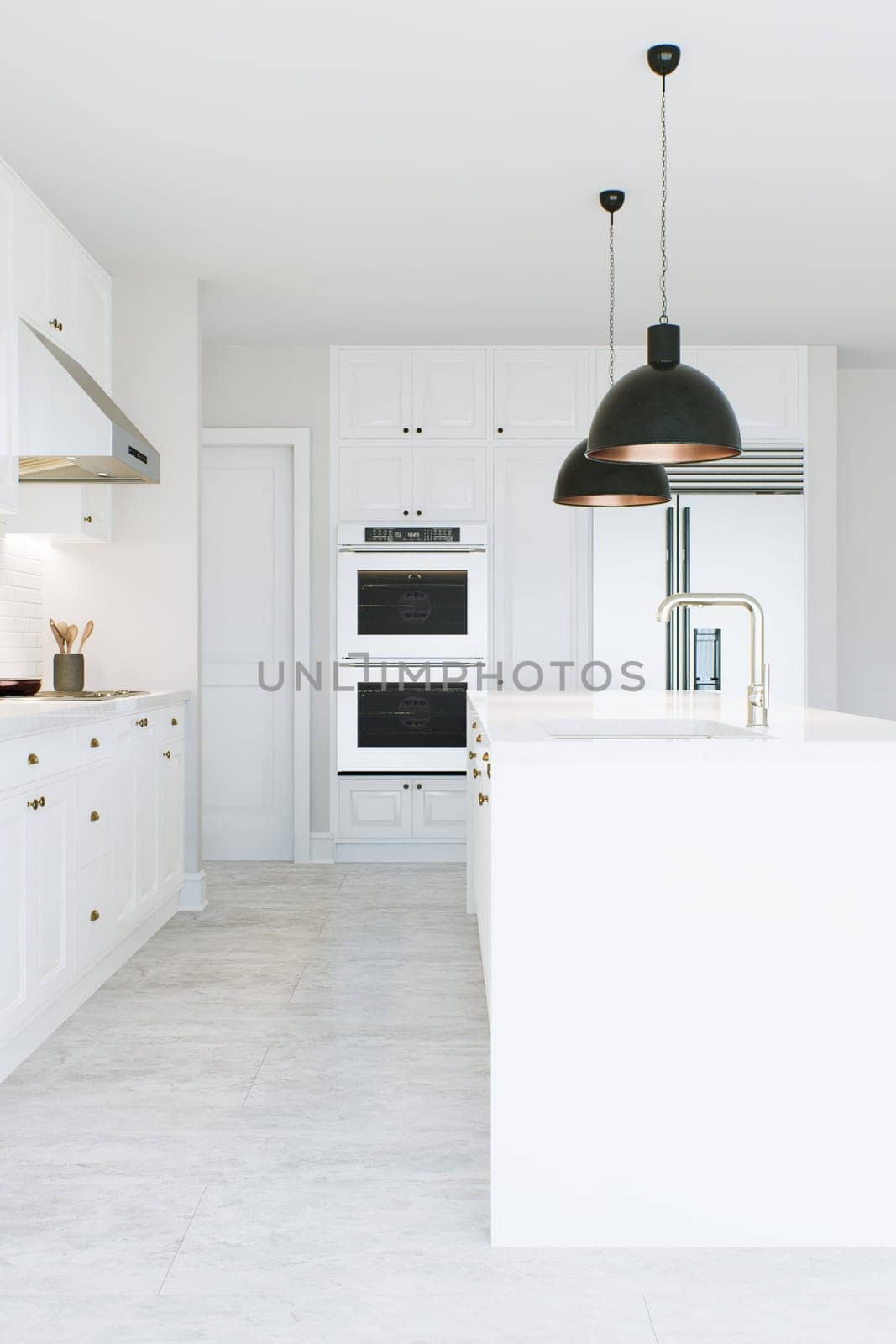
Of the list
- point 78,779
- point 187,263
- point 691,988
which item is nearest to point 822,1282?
point 691,988

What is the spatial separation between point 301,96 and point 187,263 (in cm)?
137

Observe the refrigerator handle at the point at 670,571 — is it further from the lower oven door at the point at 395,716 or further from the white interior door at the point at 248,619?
the white interior door at the point at 248,619

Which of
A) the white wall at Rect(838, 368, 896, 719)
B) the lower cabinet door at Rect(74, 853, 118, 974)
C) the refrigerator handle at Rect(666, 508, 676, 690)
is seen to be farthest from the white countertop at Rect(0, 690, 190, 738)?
the white wall at Rect(838, 368, 896, 719)

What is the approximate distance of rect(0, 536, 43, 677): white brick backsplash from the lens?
3926 mm

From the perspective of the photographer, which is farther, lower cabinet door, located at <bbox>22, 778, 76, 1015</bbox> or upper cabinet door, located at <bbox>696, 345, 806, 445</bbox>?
upper cabinet door, located at <bbox>696, 345, 806, 445</bbox>

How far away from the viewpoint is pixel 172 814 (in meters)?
4.03

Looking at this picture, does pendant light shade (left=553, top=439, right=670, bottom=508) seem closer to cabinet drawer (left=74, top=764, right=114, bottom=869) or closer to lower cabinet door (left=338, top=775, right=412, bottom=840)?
cabinet drawer (left=74, top=764, right=114, bottom=869)

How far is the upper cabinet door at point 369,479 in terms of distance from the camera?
5.29m

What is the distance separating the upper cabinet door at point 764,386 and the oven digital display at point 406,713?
1951 mm

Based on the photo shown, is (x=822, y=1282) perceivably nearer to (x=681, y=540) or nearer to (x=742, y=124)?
(x=742, y=124)

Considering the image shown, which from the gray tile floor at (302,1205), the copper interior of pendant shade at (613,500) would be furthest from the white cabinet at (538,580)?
the gray tile floor at (302,1205)

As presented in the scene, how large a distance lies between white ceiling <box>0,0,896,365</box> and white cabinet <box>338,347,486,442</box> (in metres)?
0.51

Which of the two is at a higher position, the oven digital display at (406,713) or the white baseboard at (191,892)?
the oven digital display at (406,713)

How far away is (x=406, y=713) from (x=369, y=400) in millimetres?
1545
